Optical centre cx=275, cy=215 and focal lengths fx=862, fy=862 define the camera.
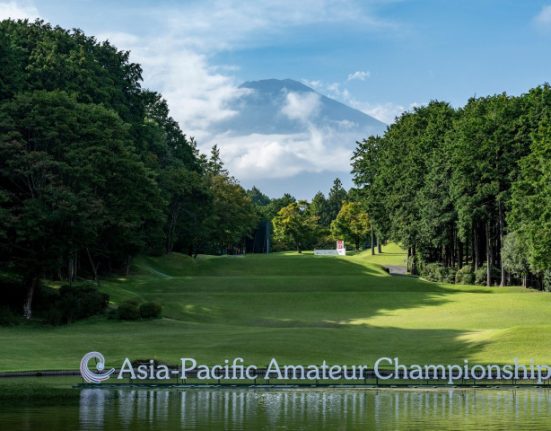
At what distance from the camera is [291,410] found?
27734mm

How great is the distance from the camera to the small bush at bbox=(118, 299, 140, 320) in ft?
194

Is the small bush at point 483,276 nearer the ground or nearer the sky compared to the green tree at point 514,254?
nearer the ground

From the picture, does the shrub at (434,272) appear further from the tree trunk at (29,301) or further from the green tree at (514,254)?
the tree trunk at (29,301)

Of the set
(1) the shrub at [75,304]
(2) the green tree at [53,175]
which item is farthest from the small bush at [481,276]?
(1) the shrub at [75,304]

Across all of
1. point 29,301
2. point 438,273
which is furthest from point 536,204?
point 29,301

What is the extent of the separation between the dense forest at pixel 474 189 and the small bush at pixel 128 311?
29.1m

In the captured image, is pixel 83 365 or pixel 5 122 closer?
pixel 83 365

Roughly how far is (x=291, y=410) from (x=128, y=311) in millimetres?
33257

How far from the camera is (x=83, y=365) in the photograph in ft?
113

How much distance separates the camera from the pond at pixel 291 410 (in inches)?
950

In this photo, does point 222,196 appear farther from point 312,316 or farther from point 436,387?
point 436,387

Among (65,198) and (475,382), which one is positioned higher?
(65,198)

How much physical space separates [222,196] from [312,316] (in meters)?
63.1

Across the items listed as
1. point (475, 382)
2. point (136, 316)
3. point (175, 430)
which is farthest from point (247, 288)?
point (175, 430)
